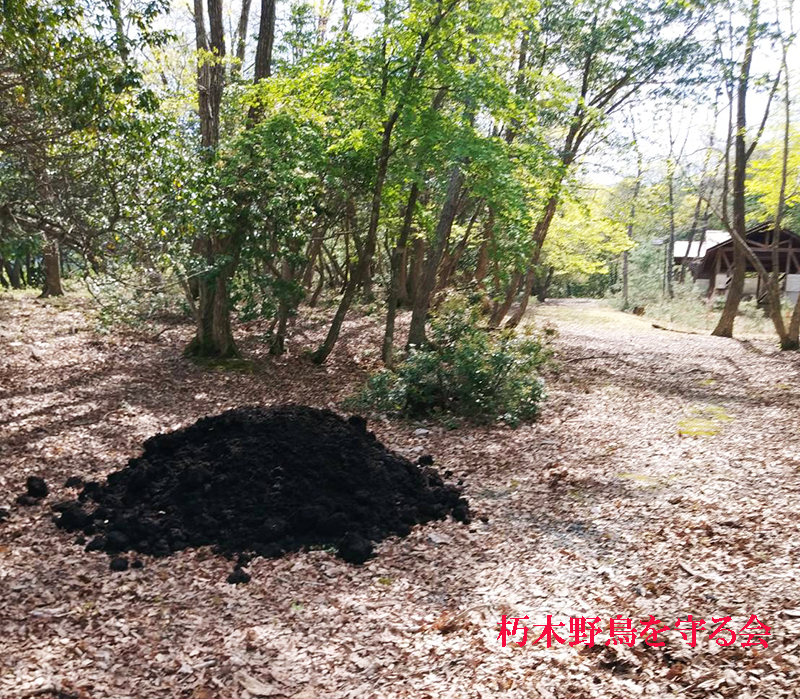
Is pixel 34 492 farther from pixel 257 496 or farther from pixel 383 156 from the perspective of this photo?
pixel 383 156

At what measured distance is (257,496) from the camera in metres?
4.82

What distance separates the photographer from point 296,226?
910 cm

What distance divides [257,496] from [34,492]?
5.82 ft

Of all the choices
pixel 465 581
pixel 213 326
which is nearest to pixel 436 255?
pixel 213 326

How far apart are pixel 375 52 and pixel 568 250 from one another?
14.7 meters

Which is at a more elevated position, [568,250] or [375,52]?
[375,52]

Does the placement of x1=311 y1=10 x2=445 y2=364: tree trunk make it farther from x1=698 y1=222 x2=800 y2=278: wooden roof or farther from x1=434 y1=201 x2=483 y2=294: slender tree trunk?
x1=698 y1=222 x2=800 y2=278: wooden roof

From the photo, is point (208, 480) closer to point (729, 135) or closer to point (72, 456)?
point (72, 456)

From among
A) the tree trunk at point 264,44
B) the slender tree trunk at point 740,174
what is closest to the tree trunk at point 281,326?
the tree trunk at point 264,44

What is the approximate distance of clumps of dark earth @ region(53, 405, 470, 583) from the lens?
14.5ft

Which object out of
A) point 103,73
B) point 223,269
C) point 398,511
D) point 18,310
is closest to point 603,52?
point 223,269

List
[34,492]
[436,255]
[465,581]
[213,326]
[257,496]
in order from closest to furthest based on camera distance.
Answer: [465,581]
[257,496]
[34,492]
[213,326]
[436,255]

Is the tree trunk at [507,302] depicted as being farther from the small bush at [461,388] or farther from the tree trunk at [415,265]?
the small bush at [461,388]

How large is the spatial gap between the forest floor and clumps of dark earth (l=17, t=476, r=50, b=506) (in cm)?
7
